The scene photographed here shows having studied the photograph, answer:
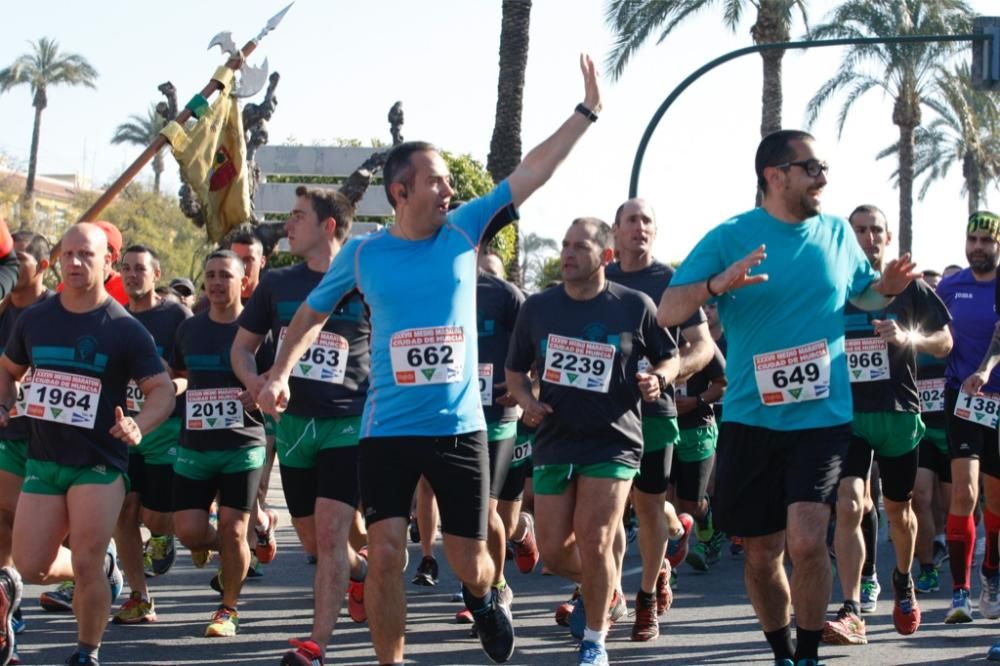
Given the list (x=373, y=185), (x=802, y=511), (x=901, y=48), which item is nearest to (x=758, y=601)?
(x=802, y=511)

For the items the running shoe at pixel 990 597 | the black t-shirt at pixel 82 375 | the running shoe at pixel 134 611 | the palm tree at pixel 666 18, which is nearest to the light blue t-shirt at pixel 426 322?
the black t-shirt at pixel 82 375

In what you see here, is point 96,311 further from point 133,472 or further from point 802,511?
point 802,511

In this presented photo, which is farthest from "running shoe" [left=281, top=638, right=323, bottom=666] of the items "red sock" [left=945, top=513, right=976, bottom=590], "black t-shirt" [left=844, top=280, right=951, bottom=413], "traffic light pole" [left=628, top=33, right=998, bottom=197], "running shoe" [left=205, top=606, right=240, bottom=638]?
"traffic light pole" [left=628, top=33, right=998, bottom=197]

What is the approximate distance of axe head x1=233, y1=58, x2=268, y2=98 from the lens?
13320mm

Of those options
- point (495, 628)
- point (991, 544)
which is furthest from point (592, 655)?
point (991, 544)

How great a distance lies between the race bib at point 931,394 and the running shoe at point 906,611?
2199 mm

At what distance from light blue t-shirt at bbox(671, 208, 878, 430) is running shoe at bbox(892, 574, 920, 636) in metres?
2.46

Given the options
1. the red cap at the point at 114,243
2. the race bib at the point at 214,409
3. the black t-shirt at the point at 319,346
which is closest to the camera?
the black t-shirt at the point at 319,346

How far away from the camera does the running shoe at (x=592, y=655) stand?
732 centimetres

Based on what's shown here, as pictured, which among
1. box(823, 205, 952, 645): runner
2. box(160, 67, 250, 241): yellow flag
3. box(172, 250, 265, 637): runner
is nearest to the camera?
box(823, 205, 952, 645): runner

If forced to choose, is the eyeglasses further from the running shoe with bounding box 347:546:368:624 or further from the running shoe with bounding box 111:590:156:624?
the running shoe with bounding box 111:590:156:624

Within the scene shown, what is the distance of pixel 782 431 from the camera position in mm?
6430

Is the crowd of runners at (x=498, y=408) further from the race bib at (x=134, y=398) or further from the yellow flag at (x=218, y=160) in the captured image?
A: the yellow flag at (x=218, y=160)

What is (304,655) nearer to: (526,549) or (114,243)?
(114,243)
